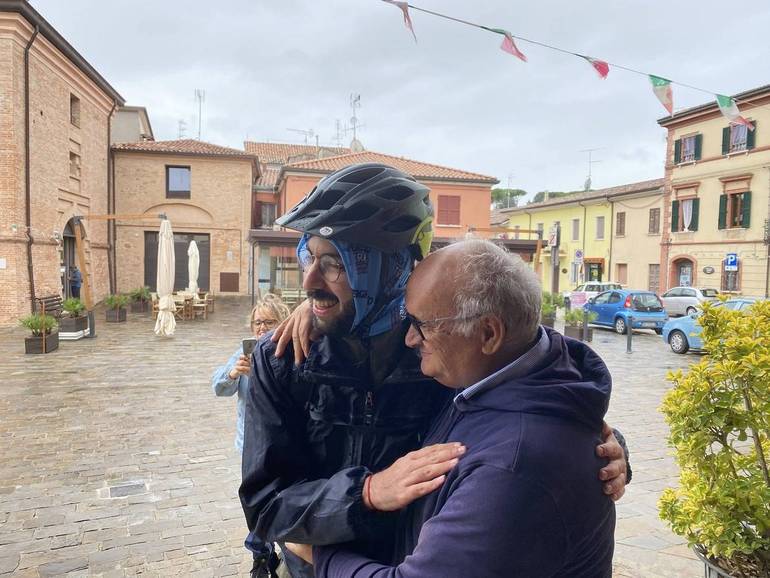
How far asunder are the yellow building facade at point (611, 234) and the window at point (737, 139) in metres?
4.81

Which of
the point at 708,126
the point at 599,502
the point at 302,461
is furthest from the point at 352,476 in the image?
the point at 708,126

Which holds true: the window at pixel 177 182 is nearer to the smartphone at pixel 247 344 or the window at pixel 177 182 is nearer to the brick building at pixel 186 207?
the brick building at pixel 186 207

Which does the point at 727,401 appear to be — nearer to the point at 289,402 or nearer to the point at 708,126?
the point at 289,402

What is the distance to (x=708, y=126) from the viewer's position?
27219 mm

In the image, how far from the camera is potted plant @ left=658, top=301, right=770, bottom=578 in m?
2.40

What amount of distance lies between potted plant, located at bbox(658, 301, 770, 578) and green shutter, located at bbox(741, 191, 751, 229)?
27.6 m

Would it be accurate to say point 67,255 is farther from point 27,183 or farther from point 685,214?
point 685,214

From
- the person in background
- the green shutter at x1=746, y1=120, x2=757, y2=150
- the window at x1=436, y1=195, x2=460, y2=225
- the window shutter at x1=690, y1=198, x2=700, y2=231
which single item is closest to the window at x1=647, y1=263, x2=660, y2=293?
the window shutter at x1=690, y1=198, x2=700, y2=231

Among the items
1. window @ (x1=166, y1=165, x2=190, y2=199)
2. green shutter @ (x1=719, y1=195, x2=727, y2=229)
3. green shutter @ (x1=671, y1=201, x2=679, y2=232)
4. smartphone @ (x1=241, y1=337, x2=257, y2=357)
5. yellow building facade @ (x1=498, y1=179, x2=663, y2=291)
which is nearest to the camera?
smartphone @ (x1=241, y1=337, x2=257, y2=357)

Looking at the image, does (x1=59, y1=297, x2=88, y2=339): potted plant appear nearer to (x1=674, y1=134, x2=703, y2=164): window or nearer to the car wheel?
the car wheel

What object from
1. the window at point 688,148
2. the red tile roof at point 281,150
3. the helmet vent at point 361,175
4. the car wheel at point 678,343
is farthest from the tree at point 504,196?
the helmet vent at point 361,175

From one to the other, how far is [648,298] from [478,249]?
65.2ft

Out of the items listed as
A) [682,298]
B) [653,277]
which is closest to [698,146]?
[653,277]

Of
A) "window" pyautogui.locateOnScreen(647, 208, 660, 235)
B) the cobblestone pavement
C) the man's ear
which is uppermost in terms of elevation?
"window" pyautogui.locateOnScreen(647, 208, 660, 235)
